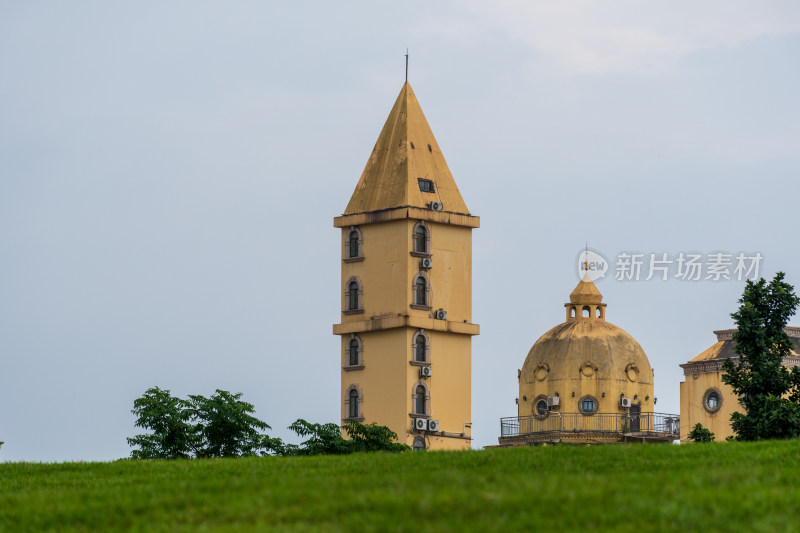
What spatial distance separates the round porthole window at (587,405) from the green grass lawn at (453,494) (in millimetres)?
52560

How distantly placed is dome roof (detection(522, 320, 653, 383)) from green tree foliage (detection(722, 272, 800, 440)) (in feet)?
106

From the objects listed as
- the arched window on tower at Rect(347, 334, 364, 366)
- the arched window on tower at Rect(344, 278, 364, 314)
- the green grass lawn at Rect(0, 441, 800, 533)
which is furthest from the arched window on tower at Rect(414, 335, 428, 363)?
the green grass lawn at Rect(0, 441, 800, 533)

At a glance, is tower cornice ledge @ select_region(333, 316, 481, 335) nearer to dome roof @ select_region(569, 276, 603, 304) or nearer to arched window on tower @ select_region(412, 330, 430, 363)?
arched window on tower @ select_region(412, 330, 430, 363)

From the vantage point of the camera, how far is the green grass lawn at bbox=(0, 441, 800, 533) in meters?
21.4

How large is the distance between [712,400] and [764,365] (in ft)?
133

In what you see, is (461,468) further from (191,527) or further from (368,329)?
(368,329)

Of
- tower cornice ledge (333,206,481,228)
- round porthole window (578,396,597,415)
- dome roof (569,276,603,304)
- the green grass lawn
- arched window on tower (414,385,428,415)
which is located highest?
tower cornice ledge (333,206,481,228)

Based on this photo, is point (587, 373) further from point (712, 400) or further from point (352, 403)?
point (352, 403)

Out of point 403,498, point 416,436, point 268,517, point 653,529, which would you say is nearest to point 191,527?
point 268,517

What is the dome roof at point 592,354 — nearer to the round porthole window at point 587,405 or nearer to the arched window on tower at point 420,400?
the round porthole window at point 587,405

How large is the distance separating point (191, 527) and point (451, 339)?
51.4 meters

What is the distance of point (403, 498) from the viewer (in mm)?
22438

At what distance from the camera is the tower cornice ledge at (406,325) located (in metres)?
71.8

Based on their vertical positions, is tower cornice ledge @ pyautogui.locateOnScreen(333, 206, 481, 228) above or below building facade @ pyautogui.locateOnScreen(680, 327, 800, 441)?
above
